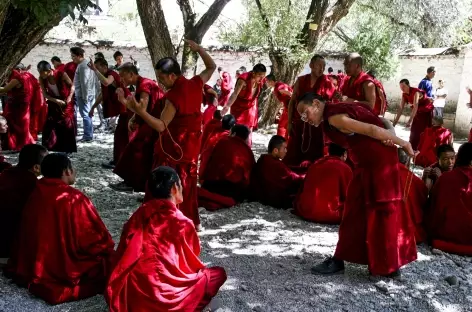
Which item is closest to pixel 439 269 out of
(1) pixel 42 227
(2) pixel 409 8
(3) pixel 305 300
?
(3) pixel 305 300

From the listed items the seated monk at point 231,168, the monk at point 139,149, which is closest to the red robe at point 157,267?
the seated monk at point 231,168

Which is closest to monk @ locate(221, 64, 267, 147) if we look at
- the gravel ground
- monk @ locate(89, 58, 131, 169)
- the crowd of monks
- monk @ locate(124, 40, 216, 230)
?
the crowd of monks

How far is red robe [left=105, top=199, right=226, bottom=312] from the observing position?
9.86 ft

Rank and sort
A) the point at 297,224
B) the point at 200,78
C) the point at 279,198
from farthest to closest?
the point at 279,198 → the point at 297,224 → the point at 200,78

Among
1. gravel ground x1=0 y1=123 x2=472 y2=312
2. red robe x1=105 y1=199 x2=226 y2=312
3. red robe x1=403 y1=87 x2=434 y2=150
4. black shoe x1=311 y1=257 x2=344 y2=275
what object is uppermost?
red robe x1=403 y1=87 x2=434 y2=150

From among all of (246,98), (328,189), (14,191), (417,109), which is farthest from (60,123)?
(417,109)

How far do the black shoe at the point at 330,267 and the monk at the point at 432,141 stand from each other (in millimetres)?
4451

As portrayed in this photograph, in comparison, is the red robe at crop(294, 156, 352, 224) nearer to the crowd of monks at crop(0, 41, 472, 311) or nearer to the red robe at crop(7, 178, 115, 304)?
the crowd of monks at crop(0, 41, 472, 311)

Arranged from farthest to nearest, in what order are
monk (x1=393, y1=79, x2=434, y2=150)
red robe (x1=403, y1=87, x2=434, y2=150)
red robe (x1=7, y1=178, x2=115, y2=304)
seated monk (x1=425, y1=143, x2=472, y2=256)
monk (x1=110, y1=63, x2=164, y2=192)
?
red robe (x1=403, y1=87, x2=434, y2=150)
monk (x1=393, y1=79, x2=434, y2=150)
monk (x1=110, y1=63, x2=164, y2=192)
seated monk (x1=425, y1=143, x2=472, y2=256)
red robe (x1=7, y1=178, x2=115, y2=304)

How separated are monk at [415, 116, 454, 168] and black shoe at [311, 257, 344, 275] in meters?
4.45

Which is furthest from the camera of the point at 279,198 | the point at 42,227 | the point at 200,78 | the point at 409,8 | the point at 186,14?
the point at 409,8

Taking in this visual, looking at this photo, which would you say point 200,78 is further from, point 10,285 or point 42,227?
point 10,285

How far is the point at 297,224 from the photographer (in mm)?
5285

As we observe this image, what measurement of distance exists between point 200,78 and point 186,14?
466 cm
